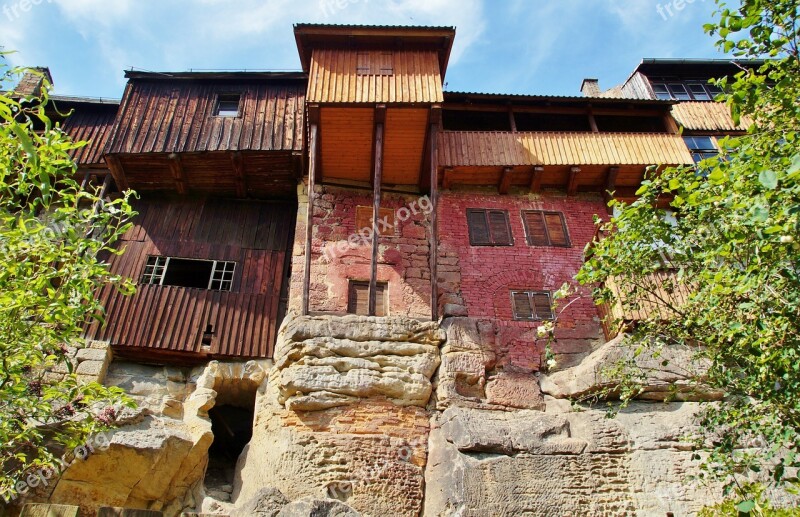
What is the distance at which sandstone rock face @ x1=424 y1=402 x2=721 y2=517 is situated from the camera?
9.47m

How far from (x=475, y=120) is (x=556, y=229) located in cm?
428

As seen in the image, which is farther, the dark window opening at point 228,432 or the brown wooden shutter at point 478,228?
the brown wooden shutter at point 478,228

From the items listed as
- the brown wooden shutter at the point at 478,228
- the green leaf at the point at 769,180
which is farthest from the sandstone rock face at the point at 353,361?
the green leaf at the point at 769,180

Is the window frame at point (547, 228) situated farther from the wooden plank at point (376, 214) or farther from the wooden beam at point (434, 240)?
the wooden plank at point (376, 214)

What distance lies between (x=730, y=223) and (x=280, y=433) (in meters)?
8.31

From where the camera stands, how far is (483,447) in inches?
395

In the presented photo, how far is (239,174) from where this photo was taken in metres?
14.8

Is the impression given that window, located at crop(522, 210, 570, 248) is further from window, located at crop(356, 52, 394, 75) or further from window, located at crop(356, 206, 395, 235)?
window, located at crop(356, 52, 394, 75)

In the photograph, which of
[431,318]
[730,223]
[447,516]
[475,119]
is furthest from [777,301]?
[475,119]

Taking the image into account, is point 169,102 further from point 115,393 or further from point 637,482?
point 637,482

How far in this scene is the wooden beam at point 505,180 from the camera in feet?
48.1

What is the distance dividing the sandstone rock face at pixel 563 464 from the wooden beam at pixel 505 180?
20.7ft

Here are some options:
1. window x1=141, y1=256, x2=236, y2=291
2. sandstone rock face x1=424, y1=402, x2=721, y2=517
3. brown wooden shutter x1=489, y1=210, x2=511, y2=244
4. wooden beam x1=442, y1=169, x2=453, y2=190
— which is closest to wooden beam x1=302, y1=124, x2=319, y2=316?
window x1=141, y1=256, x2=236, y2=291

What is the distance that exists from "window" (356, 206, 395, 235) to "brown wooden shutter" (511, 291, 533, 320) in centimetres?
342
